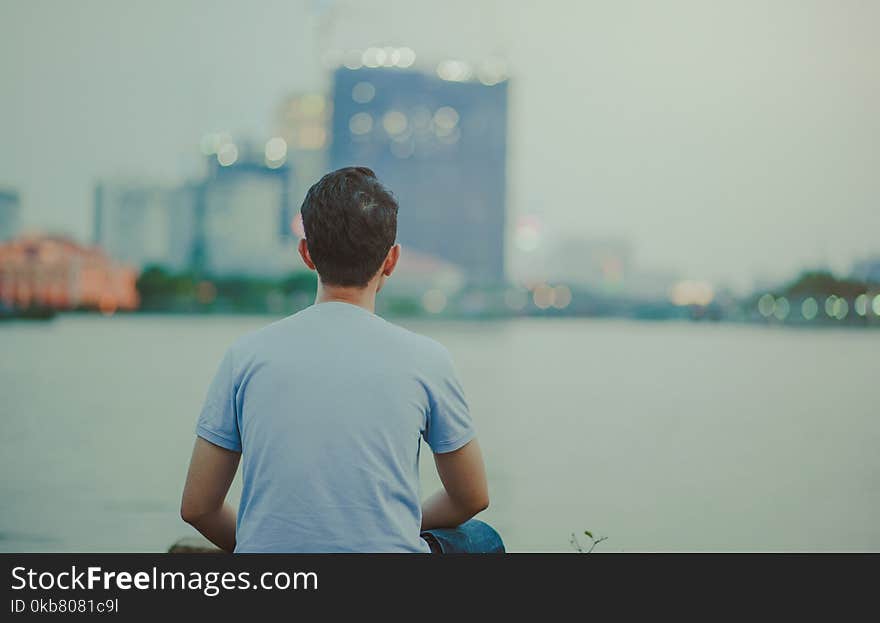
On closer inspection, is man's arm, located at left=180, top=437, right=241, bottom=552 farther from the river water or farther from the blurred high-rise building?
the blurred high-rise building

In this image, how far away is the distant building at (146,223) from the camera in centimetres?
3600

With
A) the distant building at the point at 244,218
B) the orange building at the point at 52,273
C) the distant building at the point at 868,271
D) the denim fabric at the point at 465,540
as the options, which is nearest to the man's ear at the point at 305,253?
the denim fabric at the point at 465,540

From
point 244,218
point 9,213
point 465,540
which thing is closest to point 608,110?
point 244,218

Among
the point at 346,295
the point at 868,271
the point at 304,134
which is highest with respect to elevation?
the point at 304,134

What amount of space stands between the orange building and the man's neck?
3248cm

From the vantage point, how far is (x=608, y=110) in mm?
30531

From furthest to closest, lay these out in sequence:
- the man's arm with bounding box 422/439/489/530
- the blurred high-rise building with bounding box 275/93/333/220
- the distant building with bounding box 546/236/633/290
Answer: the blurred high-rise building with bounding box 275/93/333/220
the distant building with bounding box 546/236/633/290
the man's arm with bounding box 422/439/489/530

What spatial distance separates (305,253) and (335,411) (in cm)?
22

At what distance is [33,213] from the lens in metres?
37.6

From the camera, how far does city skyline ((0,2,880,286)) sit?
281 inches

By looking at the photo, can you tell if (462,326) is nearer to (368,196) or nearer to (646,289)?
(646,289)

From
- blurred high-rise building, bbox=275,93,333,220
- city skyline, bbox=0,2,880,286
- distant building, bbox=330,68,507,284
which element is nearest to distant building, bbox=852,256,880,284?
city skyline, bbox=0,2,880,286

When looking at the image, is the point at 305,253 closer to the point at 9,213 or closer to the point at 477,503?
the point at 477,503
